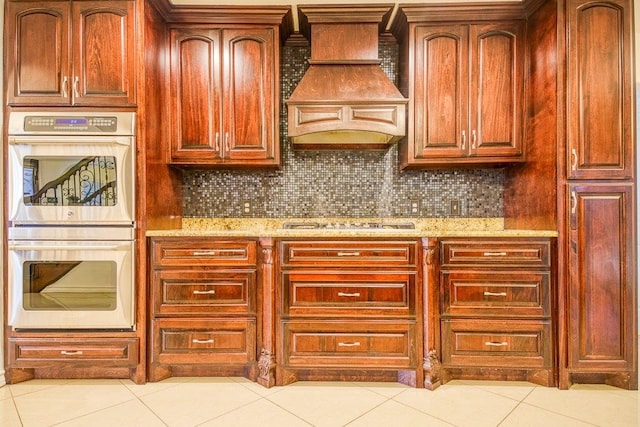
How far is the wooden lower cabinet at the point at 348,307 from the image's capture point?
1.96m

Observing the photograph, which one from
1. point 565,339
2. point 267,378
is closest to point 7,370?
point 267,378

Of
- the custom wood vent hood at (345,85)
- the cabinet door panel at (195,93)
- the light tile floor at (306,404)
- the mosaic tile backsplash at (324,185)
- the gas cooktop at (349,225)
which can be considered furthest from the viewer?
the mosaic tile backsplash at (324,185)

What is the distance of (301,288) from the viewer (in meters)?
1.99

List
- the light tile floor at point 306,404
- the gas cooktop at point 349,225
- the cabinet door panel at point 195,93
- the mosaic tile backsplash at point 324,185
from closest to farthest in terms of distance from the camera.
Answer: the light tile floor at point 306,404 < the cabinet door panel at point 195,93 < the gas cooktop at point 349,225 < the mosaic tile backsplash at point 324,185

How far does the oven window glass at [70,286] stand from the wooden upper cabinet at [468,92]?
2.08m

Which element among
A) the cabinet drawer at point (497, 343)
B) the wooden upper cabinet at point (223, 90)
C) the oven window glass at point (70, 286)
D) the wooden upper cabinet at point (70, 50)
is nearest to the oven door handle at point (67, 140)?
A: the wooden upper cabinet at point (70, 50)

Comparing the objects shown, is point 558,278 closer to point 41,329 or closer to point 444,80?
point 444,80

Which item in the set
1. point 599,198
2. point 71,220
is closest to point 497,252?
point 599,198

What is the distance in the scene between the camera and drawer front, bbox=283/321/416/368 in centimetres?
196

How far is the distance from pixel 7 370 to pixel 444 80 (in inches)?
126

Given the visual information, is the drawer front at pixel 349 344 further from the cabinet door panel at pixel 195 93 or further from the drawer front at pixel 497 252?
the cabinet door panel at pixel 195 93

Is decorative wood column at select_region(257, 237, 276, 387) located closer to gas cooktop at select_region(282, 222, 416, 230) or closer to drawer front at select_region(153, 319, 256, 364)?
drawer front at select_region(153, 319, 256, 364)

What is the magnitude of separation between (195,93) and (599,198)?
2564 mm

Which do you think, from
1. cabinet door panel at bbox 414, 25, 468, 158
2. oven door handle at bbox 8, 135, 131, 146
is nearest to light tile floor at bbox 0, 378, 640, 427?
oven door handle at bbox 8, 135, 131, 146
